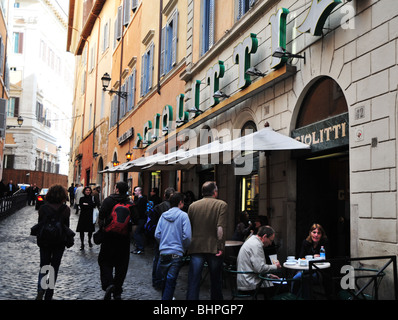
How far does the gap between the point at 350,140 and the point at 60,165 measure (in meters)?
55.2

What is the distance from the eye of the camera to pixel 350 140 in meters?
6.53

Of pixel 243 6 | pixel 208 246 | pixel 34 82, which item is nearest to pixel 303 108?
pixel 208 246

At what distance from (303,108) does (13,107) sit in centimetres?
3957

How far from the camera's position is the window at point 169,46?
16094mm

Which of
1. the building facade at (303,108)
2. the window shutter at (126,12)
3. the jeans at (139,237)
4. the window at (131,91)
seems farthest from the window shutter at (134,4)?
the jeans at (139,237)

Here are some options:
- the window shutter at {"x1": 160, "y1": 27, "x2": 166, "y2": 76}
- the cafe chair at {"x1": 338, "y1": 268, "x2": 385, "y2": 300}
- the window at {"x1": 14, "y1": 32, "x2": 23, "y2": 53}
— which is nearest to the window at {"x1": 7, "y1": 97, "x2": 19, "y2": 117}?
the window at {"x1": 14, "y1": 32, "x2": 23, "y2": 53}

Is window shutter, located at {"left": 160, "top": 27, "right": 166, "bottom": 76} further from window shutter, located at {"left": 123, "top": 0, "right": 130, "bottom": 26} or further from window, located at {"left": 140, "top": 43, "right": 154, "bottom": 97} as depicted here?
window shutter, located at {"left": 123, "top": 0, "right": 130, "bottom": 26}

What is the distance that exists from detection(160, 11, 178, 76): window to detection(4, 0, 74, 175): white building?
26085 mm

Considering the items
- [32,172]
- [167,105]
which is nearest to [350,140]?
[167,105]

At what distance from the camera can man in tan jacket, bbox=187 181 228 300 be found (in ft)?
18.2

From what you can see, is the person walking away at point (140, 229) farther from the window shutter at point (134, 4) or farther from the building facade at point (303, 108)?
the window shutter at point (134, 4)

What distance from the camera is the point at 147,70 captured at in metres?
20.0

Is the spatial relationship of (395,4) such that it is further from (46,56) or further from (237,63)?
(46,56)

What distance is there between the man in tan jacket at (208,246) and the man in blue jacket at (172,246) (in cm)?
14
